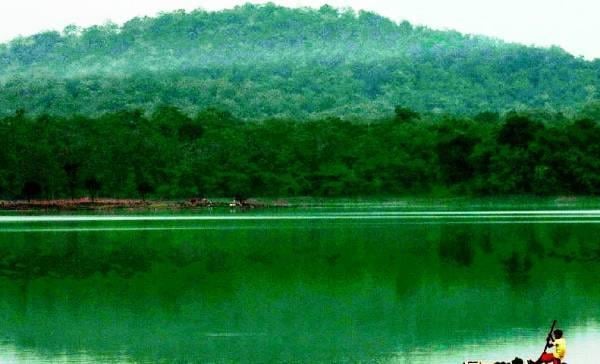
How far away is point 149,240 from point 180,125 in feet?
115

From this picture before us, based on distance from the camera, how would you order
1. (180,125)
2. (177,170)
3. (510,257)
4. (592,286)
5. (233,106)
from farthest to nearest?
(233,106)
(180,125)
(177,170)
(510,257)
(592,286)

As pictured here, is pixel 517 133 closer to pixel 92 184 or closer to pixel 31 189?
pixel 92 184

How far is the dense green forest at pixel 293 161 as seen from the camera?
5116 cm

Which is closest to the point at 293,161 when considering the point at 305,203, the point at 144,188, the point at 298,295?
the point at 305,203

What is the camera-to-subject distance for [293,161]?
55.4 m

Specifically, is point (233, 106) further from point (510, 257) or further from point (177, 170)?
point (510, 257)

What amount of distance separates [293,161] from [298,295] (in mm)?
38953

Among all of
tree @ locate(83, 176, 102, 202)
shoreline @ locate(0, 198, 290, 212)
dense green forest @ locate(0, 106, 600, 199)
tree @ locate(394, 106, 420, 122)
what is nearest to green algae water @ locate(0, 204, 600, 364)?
shoreline @ locate(0, 198, 290, 212)

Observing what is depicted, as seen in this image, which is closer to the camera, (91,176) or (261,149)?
(91,176)

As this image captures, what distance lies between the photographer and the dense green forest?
5116cm

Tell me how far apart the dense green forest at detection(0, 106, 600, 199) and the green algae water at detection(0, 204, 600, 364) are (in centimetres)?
2180

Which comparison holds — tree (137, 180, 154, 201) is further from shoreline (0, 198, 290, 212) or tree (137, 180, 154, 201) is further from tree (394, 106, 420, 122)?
tree (394, 106, 420, 122)

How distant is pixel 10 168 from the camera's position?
49.6 m

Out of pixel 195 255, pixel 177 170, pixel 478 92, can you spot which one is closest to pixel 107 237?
pixel 195 255
